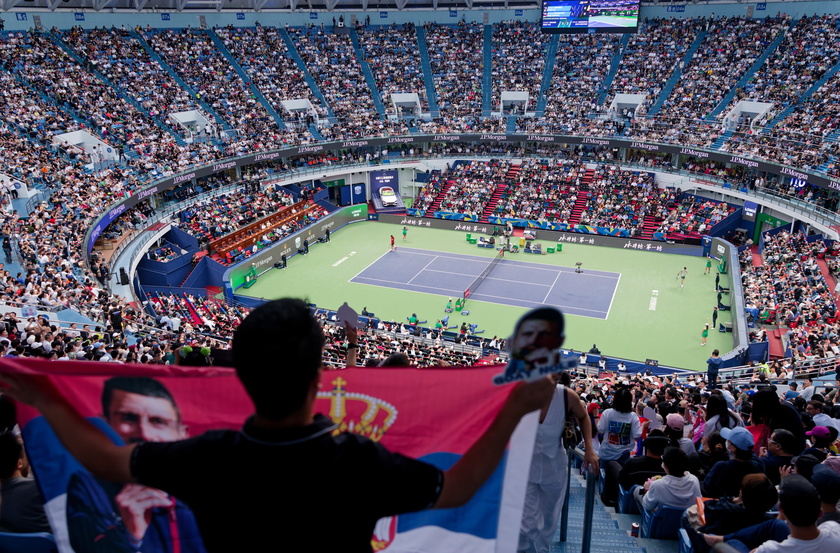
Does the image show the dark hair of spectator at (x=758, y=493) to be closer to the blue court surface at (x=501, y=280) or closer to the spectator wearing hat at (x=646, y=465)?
the spectator wearing hat at (x=646, y=465)

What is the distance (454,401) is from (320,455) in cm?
140

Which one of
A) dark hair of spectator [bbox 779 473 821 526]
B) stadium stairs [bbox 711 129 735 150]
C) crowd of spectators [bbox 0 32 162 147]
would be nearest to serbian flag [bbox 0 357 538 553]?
dark hair of spectator [bbox 779 473 821 526]

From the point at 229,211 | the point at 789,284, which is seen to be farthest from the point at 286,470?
the point at 229,211

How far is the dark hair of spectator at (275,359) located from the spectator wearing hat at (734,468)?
5.65 metres

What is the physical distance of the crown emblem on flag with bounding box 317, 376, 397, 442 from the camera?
4.00 metres

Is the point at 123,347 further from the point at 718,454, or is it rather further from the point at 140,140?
the point at 140,140

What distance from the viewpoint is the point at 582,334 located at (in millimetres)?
32125

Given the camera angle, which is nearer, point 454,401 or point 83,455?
point 83,455

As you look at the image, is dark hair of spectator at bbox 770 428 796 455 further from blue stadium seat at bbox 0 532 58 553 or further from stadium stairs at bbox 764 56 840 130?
stadium stairs at bbox 764 56 840 130

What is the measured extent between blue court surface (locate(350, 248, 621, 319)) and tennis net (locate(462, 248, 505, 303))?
0.25 meters

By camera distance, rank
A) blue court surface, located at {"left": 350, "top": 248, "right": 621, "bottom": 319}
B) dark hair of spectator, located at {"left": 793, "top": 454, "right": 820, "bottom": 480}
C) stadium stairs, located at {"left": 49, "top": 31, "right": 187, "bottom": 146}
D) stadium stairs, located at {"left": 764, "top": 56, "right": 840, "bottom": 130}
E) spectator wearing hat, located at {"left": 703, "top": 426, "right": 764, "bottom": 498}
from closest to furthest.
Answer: dark hair of spectator, located at {"left": 793, "top": 454, "right": 820, "bottom": 480} < spectator wearing hat, located at {"left": 703, "top": 426, "right": 764, "bottom": 498} < blue court surface, located at {"left": 350, "top": 248, "right": 621, "bottom": 319} < stadium stairs, located at {"left": 764, "top": 56, "right": 840, "bottom": 130} < stadium stairs, located at {"left": 49, "top": 31, "right": 187, "bottom": 146}

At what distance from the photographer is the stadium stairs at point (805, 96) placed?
156 feet

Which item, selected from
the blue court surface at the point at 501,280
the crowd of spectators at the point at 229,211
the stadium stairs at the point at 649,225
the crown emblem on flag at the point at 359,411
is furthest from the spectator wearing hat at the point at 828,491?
the stadium stairs at the point at 649,225

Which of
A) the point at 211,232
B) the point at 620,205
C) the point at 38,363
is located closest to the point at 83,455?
the point at 38,363
